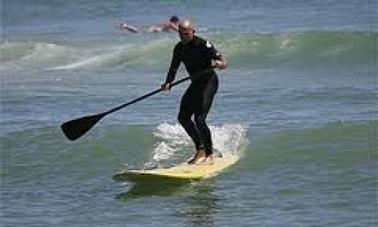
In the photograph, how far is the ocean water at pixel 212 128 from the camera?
367 inches

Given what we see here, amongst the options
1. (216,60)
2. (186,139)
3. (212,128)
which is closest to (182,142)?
(186,139)

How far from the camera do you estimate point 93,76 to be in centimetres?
1916

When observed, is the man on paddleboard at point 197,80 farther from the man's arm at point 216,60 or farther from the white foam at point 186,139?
the white foam at point 186,139

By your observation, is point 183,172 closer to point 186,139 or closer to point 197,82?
point 197,82

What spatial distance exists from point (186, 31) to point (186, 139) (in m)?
2.54

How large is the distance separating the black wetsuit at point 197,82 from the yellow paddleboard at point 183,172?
207 mm

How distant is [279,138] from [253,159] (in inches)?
37.8

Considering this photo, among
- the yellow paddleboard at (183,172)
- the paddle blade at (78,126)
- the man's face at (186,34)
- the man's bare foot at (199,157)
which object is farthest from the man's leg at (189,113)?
the paddle blade at (78,126)

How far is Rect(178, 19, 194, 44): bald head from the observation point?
32.9 feet

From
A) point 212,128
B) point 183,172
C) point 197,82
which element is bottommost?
point 212,128

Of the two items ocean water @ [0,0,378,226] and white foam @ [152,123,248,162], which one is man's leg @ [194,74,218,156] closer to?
ocean water @ [0,0,378,226]

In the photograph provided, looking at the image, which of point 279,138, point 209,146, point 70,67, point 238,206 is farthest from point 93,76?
point 238,206

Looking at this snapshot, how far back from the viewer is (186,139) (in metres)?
12.4

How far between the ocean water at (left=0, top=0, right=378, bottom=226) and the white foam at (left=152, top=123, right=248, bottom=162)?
2 cm
